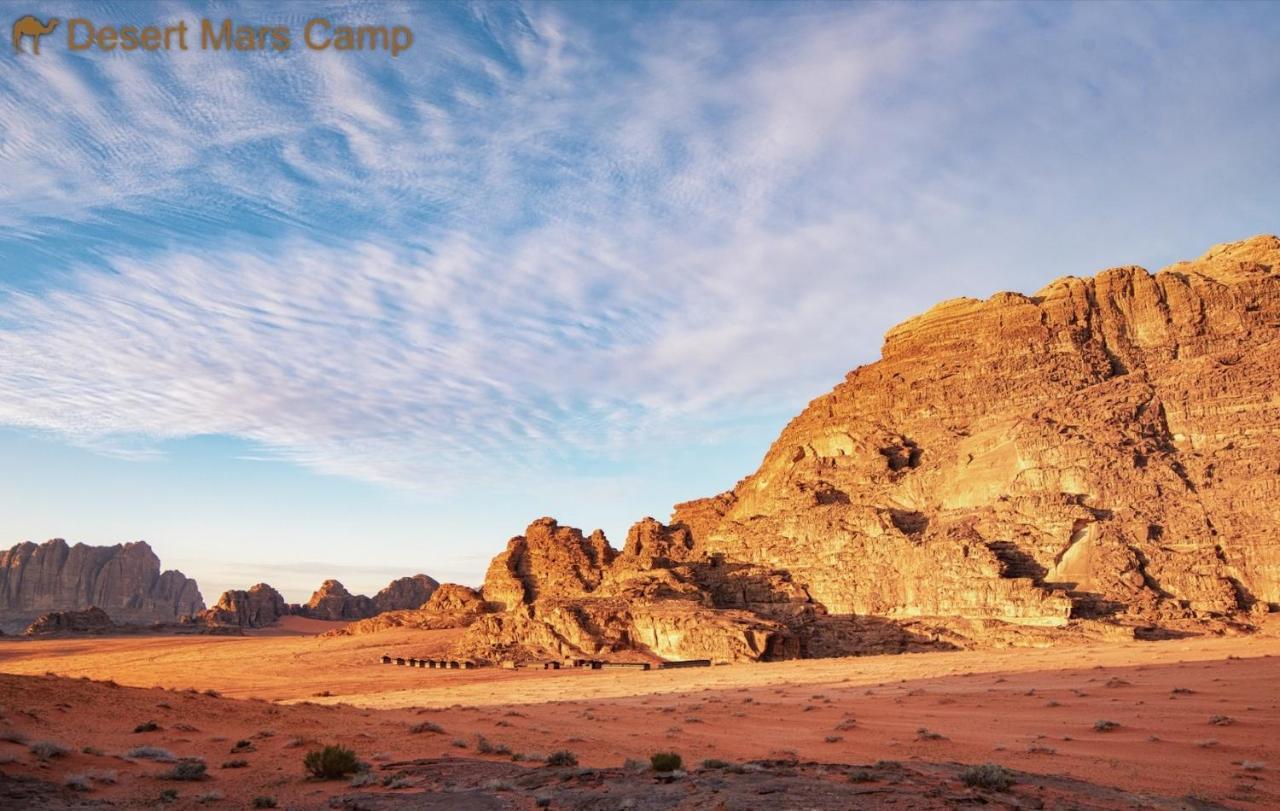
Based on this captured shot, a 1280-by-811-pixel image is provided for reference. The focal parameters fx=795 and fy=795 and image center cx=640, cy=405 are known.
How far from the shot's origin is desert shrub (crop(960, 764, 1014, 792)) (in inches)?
416

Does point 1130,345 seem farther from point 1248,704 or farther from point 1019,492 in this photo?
point 1248,704

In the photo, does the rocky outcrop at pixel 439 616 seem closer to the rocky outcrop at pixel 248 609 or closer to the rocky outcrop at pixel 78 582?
the rocky outcrop at pixel 248 609

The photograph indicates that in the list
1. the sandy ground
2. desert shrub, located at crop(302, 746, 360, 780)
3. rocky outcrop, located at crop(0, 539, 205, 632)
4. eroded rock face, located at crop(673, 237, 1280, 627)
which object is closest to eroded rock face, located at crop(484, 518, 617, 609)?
eroded rock face, located at crop(673, 237, 1280, 627)

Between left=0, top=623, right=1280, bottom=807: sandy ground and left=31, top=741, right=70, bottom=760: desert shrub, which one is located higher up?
left=31, top=741, right=70, bottom=760: desert shrub

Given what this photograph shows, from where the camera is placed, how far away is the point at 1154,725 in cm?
1783

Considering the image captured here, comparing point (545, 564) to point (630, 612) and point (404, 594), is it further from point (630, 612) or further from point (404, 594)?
point (404, 594)

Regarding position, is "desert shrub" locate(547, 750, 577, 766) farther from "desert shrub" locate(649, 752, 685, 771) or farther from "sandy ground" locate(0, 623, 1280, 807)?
"desert shrub" locate(649, 752, 685, 771)

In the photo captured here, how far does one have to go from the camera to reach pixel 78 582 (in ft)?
443

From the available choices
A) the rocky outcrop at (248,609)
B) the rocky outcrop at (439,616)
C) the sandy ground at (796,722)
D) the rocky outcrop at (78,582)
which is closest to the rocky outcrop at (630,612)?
the rocky outcrop at (439,616)

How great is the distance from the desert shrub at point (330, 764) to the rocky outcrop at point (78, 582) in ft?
483

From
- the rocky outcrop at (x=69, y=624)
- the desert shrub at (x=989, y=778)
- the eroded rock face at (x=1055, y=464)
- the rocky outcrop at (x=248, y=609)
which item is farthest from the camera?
the rocky outcrop at (x=248, y=609)

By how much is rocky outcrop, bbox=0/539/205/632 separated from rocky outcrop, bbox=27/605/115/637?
31.6 metres

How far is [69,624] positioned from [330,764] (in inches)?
4495

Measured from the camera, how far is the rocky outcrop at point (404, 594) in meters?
134
